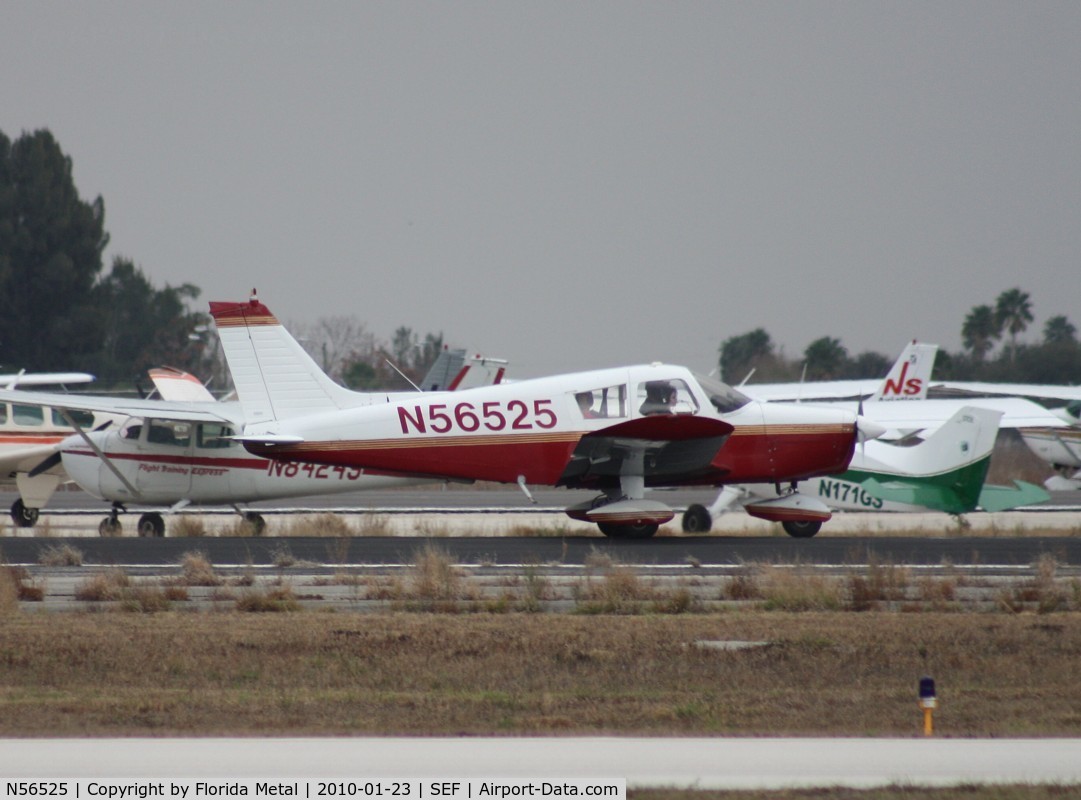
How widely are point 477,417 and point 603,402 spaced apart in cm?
179

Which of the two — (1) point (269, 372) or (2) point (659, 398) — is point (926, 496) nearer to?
(2) point (659, 398)

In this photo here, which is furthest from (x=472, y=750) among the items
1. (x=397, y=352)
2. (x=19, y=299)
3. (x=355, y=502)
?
(x=397, y=352)

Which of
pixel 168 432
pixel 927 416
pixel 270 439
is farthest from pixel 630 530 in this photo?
pixel 927 416

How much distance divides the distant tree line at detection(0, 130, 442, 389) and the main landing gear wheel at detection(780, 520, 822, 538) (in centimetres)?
4834

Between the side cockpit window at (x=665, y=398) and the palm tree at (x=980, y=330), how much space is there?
7163 cm

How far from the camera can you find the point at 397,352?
84438mm

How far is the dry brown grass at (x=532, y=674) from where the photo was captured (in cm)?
804

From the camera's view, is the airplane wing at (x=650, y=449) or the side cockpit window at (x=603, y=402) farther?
the side cockpit window at (x=603, y=402)

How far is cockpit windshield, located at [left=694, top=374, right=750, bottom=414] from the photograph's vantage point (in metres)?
19.6

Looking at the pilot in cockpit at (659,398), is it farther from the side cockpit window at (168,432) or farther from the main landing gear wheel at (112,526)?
the main landing gear wheel at (112,526)

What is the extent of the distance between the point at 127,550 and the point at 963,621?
10.9 metres

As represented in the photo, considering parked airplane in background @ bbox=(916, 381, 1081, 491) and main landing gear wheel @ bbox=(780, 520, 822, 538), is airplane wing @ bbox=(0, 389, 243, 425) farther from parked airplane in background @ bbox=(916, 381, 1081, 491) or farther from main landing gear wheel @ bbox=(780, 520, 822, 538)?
parked airplane in background @ bbox=(916, 381, 1081, 491)

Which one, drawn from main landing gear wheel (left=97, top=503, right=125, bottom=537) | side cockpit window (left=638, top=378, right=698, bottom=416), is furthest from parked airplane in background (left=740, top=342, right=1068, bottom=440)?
main landing gear wheel (left=97, top=503, right=125, bottom=537)

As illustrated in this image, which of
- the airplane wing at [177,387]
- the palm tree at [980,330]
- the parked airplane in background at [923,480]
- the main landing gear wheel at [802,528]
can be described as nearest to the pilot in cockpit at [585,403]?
the parked airplane in background at [923,480]
